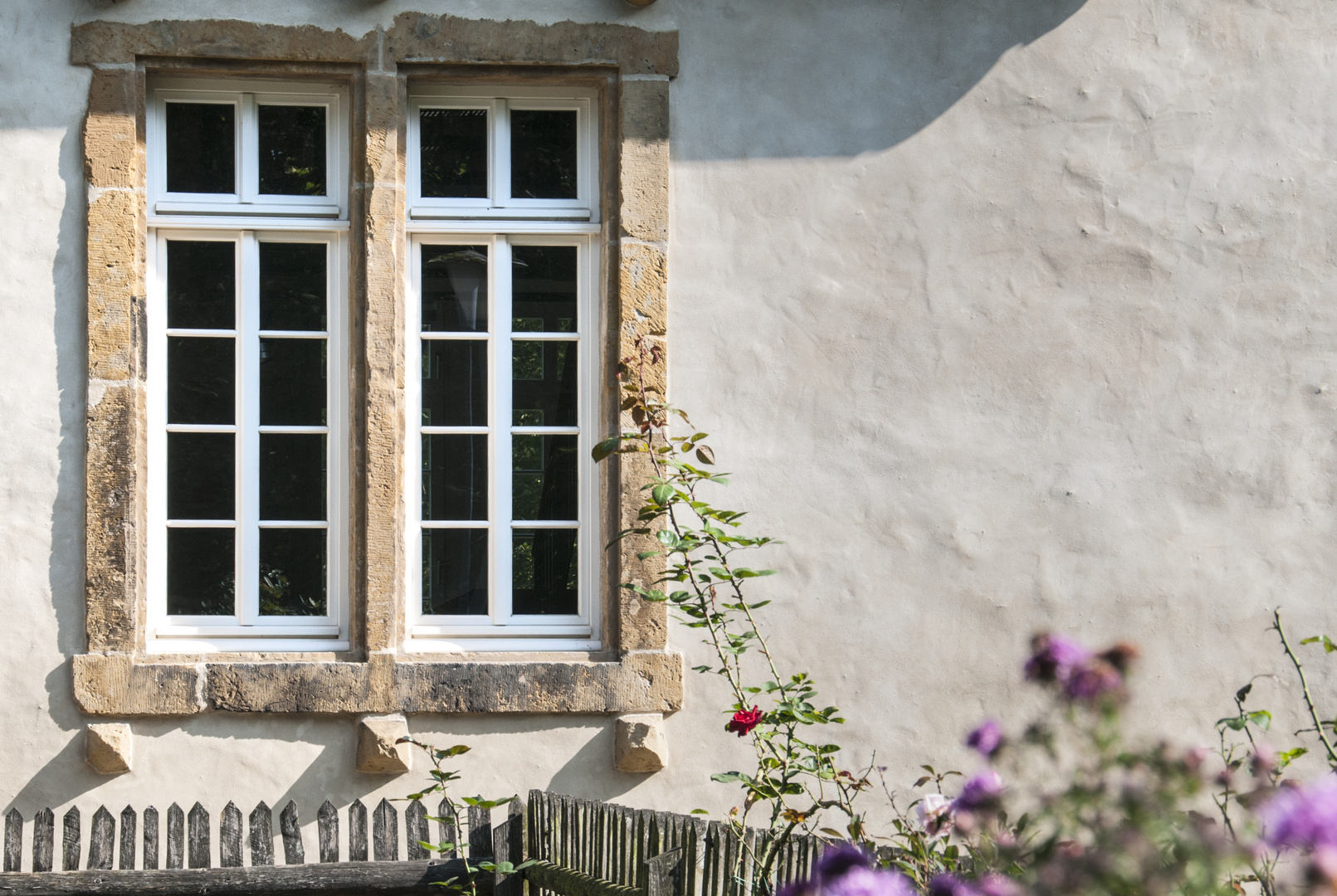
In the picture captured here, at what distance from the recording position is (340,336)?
12.2 ft

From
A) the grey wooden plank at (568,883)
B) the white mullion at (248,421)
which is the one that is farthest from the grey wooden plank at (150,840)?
the grey wooden plank at (568,883)

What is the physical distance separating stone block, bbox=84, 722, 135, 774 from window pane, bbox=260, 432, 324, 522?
0.83 meters

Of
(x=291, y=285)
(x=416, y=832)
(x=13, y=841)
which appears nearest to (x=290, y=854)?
(x=416, y=832)

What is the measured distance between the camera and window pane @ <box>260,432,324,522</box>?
373 cm

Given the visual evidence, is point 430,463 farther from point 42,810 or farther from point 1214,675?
point 1214,675

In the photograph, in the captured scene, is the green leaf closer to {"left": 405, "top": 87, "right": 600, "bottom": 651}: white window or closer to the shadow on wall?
{"left": 405, "top": 87, "right": 600, "bottom": 651}: white window

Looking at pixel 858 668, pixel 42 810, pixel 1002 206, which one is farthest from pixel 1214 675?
pixel 42 810

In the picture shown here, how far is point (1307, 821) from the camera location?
0.83 metres

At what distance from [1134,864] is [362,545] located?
2967 millimetres

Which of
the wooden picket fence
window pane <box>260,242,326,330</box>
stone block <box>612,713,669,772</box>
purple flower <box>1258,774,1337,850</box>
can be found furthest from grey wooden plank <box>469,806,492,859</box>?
purple flower <box>1258,774,1337,850</box>

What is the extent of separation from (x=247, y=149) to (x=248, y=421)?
967 mm

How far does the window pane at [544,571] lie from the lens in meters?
3.76

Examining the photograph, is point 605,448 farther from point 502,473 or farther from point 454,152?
point 454,152

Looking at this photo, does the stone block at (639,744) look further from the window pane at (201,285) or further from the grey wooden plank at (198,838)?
the window pane at (201,285)
